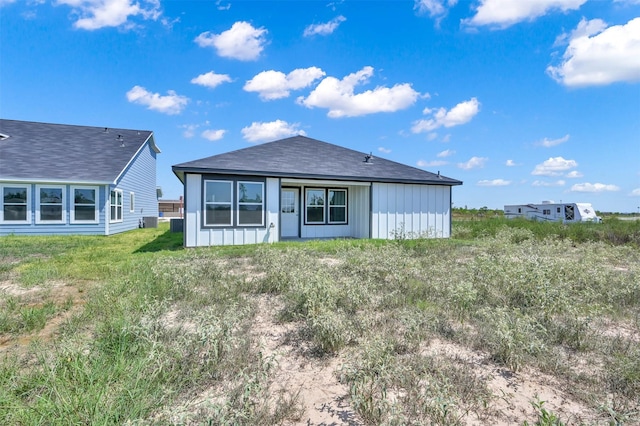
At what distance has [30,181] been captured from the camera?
41.2ft

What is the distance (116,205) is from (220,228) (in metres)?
8.45

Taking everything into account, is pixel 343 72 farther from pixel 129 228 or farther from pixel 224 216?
pixel 129 228

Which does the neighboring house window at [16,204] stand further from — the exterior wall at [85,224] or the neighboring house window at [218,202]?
the neighboring house window at [218,202]

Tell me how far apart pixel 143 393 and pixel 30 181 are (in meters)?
15.6

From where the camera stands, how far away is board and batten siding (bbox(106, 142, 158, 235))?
50.6 feet

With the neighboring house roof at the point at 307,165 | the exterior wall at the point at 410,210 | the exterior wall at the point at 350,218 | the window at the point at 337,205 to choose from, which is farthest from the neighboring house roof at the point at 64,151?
the exterior wall at the point at 410,210

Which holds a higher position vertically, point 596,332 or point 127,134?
Result: point 127,134

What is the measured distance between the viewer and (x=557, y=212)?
25.5 meters

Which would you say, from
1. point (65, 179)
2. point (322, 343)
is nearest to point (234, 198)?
point (322, 343)

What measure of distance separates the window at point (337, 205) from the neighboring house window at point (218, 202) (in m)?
4.59

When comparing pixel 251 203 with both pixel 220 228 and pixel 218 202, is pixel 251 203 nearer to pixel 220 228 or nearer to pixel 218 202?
pixel 218 202

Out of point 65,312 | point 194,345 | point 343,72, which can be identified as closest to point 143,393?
point 194,345

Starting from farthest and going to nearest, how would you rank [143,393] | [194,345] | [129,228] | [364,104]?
1. [364,104]
2. [129,228]
3. [194,345]
4. [143,393]

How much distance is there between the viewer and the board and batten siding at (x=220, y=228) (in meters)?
9.64
